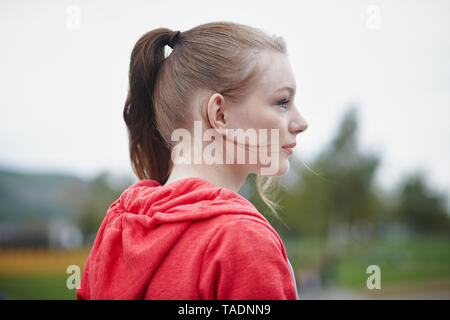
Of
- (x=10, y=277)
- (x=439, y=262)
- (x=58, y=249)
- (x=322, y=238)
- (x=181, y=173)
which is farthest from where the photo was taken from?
(x=439, y=262)

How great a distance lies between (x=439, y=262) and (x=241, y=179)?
22.8m

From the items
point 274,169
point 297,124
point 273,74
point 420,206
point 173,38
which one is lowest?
point 420,206

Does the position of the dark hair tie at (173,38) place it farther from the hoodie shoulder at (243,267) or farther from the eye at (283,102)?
the hoodie shoulder at (243,267)

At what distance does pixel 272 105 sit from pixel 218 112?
157mm

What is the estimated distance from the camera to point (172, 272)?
3.15 ft

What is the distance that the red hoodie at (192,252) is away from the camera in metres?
0.92

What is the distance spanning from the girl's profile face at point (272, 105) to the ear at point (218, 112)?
17mm

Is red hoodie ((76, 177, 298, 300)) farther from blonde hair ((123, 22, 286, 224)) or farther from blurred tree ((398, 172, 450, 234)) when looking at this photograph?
blurred tree ((398, 172, 450, 234))

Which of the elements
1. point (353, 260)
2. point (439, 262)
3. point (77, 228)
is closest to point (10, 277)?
point (77, 228)

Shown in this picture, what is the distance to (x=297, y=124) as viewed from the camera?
1222 millimetres

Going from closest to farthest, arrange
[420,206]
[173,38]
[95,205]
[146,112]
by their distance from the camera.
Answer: [173,38] → [146,112] → [95,205] → [420,206]

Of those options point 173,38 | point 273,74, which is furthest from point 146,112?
point 273,74

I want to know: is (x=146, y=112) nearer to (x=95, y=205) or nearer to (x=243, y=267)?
(x=243, y=267)
